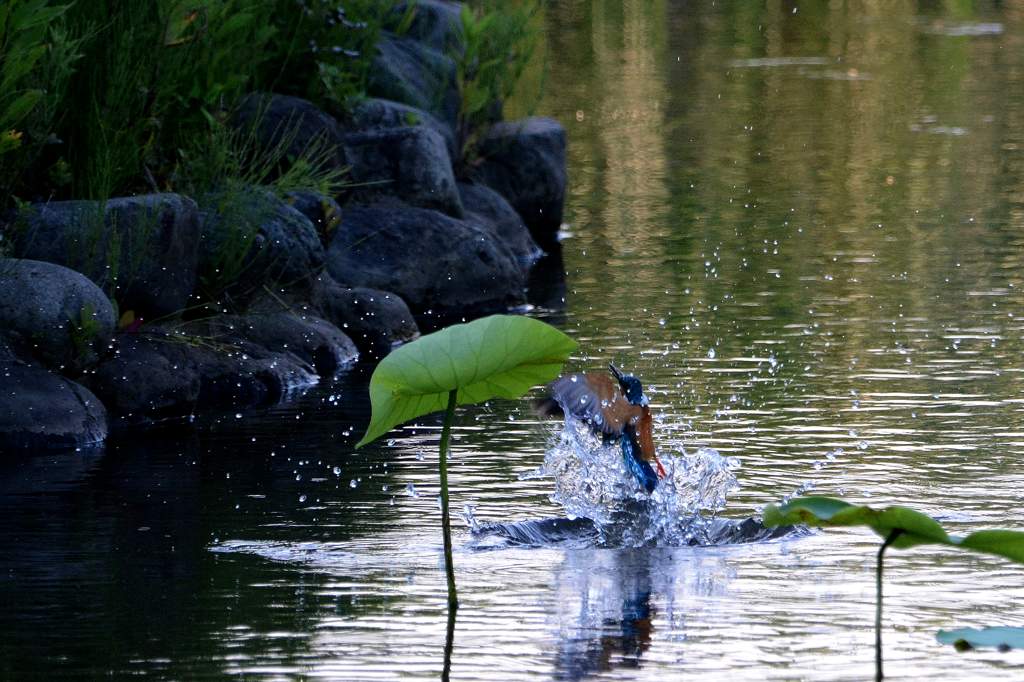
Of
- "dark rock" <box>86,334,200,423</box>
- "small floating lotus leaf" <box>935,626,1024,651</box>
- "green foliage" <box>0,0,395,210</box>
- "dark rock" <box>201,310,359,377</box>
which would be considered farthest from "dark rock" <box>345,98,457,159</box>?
"small floating lotus leaf" <box>935,626,1024,651</box>

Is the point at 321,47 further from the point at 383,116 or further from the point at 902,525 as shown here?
the point at 902,525

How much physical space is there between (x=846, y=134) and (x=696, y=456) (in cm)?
1358

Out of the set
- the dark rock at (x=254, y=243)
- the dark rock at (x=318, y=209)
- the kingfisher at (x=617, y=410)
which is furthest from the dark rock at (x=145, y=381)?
the kingfisher at (x=617, y=410)

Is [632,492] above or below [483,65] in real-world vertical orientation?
below

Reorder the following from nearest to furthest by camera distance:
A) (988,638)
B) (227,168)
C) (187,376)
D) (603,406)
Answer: (988,638) → (603,406) → (187,376) → (227,168)

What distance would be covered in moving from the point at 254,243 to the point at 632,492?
4.88m

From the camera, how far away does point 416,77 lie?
57.2 feet

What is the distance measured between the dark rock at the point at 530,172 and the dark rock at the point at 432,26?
102 cm

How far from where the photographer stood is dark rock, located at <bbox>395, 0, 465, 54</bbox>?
59.9ft

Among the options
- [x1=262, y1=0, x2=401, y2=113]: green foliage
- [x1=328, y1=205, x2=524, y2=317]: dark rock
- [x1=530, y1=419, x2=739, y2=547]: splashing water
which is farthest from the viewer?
[x1=262, y1=0, x2=401, y2=113]: green foliage

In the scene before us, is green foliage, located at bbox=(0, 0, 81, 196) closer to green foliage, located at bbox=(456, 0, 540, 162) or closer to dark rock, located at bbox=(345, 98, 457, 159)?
dark rock, located at bbox=(345, 98, 457, 159)

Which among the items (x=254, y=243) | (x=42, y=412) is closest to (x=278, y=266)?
(x=254, y=243)

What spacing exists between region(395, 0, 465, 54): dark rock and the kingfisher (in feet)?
33.6

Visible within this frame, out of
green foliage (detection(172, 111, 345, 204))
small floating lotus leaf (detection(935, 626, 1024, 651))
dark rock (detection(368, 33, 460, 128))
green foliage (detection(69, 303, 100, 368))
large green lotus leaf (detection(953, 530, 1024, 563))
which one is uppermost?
dark rock (detection(368, 33, 460, 128))
